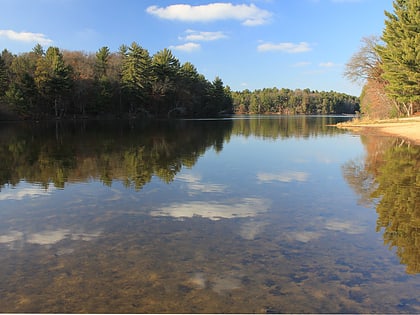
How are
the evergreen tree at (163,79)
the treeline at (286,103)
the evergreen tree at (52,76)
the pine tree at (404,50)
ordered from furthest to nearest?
the treeline at (286,103) < the evergreen tree at (163,79) < the evergreen tree at (52,76) < the pine tree at (404,50)

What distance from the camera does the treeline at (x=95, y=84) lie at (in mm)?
62688

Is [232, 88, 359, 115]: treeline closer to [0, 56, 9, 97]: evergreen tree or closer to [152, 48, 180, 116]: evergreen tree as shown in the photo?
[152, 48, 180, 116]: evergreen tree

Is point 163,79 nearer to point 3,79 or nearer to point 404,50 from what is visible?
point 3,79

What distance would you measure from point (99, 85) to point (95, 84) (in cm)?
109

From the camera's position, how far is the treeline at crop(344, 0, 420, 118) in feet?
115

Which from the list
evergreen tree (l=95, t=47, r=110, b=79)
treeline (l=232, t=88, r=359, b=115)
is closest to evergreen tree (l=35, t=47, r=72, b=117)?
evergreen tree (l=95, t=47, r=110, b=79)

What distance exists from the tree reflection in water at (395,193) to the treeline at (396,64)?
21570 millimetres

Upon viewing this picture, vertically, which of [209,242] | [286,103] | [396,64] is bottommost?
[209,242]

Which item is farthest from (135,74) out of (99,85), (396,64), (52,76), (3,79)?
(396,64)

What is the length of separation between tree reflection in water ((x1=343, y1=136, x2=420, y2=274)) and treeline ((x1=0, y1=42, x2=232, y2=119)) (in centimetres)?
6033

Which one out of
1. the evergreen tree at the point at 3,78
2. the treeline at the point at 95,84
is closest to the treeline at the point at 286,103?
the treeline at the point at 95,84

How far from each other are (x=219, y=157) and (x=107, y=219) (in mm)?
11006

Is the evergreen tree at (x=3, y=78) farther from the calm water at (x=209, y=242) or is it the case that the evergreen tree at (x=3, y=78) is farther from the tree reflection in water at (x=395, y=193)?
the tree reflection in water at (x=395, y=193)

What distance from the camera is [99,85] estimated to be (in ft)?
241
